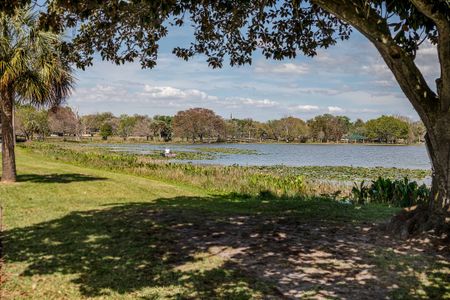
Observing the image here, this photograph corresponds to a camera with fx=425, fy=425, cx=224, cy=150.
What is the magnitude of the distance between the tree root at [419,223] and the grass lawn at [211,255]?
0.34 m

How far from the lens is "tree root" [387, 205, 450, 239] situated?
8242 millimetres

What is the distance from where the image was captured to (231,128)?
169 metres

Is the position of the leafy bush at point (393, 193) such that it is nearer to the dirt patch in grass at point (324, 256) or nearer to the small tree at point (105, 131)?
the dirt patch in grass at point (324, 256)

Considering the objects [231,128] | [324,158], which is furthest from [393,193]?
[231,128]

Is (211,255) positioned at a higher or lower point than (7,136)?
lower

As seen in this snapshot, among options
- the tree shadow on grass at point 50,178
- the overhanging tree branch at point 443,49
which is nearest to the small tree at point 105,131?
the tree shadow on grass at point 50,178

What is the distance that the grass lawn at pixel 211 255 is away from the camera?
623 cm

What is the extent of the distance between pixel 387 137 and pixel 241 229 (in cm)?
16236

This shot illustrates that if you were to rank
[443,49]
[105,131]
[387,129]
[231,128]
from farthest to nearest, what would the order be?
[231,128], [105,131], [387,129], [443,49]

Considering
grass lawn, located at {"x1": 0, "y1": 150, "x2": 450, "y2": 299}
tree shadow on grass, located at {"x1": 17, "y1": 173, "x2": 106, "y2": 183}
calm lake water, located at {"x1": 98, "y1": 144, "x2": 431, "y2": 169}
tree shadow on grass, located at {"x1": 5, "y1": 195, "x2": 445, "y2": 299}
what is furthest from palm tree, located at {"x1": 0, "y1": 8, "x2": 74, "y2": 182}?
calm lake water, located at {"x1": 98, "y1": 144, "x2": 431, "y2": 169}

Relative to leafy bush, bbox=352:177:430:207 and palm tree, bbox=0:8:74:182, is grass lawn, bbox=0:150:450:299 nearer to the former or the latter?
leafy bush, bbox=352:177:430:207

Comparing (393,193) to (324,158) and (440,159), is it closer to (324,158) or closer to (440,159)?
(440,159)

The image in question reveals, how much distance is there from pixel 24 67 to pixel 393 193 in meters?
14.8

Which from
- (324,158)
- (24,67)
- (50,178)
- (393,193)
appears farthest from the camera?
(324,158)
